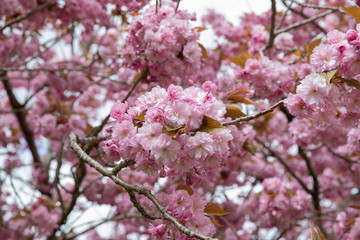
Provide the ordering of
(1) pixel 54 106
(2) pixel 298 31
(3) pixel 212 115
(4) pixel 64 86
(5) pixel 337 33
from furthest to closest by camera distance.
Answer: (2) pixel 298 31, (4) pixel 64 86, (1) pixel 54 106, (5) pixel 337 33, (3) pixel 212 115

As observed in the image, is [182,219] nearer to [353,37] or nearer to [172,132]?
[172,132]

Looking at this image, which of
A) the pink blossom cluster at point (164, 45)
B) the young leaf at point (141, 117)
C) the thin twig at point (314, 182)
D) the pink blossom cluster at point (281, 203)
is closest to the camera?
the young leaf at point (141, 117)

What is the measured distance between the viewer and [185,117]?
1361mm

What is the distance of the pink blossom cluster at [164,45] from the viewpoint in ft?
7.70

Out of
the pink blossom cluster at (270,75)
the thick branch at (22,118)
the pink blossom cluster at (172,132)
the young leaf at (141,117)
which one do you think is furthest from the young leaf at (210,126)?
the thick branch at (22,118)

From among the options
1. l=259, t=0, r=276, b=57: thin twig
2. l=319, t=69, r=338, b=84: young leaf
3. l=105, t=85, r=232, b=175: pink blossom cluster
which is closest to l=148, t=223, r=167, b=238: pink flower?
l=105, t=85, r=232, b=175: pink blossom cluster

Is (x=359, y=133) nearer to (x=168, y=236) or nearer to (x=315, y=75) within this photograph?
(x=315, y=75)

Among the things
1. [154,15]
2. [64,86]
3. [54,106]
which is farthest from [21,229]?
[154,15]

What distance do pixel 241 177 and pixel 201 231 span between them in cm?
365

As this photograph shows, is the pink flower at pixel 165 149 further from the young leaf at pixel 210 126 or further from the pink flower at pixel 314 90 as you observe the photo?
the pink flower at pixel 314 90

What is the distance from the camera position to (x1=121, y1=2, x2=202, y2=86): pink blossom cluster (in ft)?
7.70

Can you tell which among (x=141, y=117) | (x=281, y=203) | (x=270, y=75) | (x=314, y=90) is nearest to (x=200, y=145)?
(x=141, y=117)

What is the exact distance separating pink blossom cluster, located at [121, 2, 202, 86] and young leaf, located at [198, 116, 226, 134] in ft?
3.44

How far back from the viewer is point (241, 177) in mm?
5020
